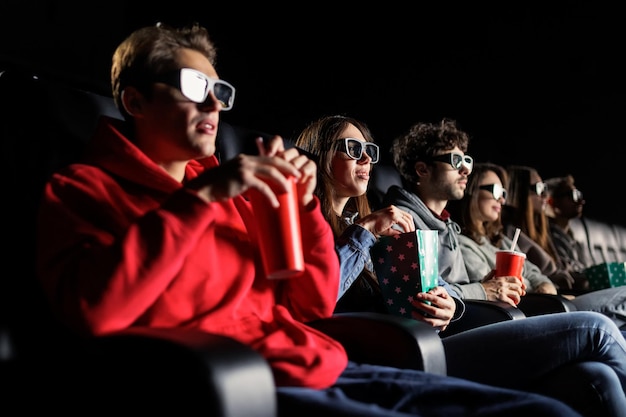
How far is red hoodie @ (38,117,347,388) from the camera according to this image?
0.99m

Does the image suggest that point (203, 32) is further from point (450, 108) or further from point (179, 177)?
point (450, 108)

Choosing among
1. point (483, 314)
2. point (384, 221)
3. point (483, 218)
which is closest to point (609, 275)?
point (483, 218)

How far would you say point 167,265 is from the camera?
1003mm

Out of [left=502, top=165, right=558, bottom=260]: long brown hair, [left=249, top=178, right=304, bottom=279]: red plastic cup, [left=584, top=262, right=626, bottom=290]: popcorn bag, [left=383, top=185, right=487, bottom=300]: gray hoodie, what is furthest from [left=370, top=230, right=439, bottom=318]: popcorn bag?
[left=502, top=165, right=558, bottom=260]: long brown hair

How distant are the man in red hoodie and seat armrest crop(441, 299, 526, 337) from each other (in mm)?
761

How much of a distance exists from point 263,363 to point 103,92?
1.37 metres

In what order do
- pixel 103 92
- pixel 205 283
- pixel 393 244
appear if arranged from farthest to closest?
pixel 103 92
pixel 393 244
pixel 205 283

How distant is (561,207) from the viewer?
4195mm

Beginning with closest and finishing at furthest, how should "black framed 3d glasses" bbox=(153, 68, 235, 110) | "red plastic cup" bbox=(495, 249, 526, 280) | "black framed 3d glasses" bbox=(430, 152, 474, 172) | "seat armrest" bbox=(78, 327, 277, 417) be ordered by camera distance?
"seat armrest" bbox=(78, 327, 277, 417)
"black framed 3d glasses" bbox=(153, 68, 235, 110)
"red plastic cup" bbox=(495, 249, 526, 280)
"black framed 3d glasses" bbox=(430, 152, 474, 172)

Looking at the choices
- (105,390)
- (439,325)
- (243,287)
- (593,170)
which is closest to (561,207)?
(593,170)

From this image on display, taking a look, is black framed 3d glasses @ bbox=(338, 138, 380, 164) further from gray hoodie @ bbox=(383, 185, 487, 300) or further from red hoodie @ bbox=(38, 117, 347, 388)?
red hoodie @ bbox=(38, 117, 347, 388)

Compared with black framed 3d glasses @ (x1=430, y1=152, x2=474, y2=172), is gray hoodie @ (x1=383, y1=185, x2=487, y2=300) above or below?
below

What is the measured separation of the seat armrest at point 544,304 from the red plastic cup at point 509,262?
0.19 m

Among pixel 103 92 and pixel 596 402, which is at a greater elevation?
pixel 103 92
